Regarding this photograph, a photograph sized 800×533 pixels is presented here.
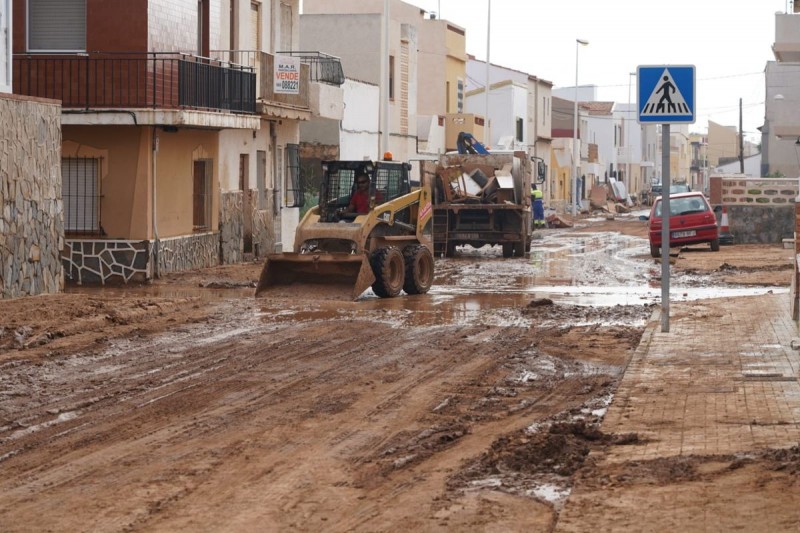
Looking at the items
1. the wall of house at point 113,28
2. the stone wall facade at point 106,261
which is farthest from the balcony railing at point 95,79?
the stone wall facade at point 106,261

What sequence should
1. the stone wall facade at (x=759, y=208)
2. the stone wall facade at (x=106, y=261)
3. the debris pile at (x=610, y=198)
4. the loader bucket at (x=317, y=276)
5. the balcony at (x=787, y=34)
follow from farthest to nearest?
the debris pile at (x=610, y=198), the stone wall facade at (x=759, y=208), the balcony at (x=787, y=34), the stone wall facade at (x=106, y=261), the loader bucket at (x=317, y=276)

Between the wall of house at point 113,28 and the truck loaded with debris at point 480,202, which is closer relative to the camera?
the wall of house at point 113,28

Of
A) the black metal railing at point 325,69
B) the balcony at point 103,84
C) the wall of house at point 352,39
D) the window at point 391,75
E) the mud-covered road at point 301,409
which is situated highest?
the wall of house at point 352,39

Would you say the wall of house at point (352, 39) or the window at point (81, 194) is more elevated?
the wall of house at point (352, 39)

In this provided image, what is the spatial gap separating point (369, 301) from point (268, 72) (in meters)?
11.4

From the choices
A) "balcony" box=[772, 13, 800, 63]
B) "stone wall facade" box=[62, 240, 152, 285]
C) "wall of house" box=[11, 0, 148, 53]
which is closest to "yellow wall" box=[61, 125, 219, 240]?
"stone wall facade" box=[62, 240, 152, 285]

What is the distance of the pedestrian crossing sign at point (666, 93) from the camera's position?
14570 millimetres

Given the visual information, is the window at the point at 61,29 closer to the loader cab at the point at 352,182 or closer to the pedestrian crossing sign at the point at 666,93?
the loader cab at the point at 352,182

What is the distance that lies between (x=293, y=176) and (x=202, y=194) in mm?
6522

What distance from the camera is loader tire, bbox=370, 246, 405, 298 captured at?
2166cm

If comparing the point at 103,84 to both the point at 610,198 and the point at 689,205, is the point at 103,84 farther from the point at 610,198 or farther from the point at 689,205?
the point at 610,198

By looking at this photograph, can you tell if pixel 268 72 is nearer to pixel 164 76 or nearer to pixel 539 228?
pixel 164 76

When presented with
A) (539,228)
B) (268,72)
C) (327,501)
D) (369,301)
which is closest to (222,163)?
(268,72)

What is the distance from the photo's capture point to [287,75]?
31312 millimetres
